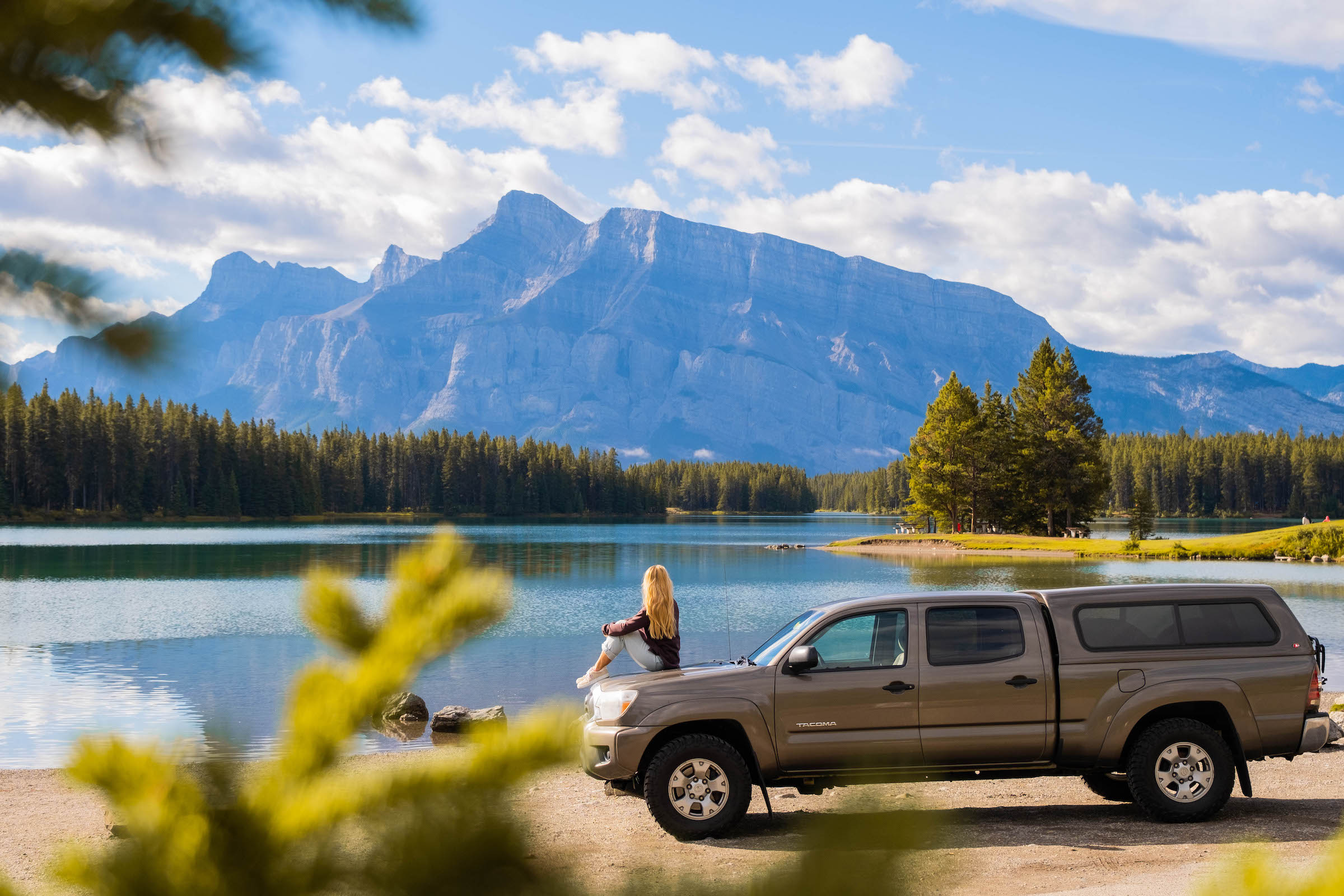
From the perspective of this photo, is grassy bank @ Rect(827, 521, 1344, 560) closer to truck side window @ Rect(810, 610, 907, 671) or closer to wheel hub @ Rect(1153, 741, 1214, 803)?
wheel hub @ Rect(1153, 741, 1214, 803)

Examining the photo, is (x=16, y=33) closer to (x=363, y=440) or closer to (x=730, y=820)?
(x=730, y=820)

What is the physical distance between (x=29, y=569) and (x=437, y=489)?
12705 centimetres

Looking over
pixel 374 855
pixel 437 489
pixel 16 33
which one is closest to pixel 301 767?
pixel 374 855

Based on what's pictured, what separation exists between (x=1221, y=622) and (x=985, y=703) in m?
2.63

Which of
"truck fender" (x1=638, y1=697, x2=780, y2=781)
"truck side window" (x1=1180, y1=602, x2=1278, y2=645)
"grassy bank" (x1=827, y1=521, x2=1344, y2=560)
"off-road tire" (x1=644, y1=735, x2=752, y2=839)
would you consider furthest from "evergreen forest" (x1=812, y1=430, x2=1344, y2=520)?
"off-road tire" (x1=644, y1=735, x2=752, y2=839)

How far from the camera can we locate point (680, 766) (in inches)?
393

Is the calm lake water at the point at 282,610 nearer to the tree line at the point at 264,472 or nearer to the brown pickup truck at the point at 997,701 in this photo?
the brown pickup truck at the point at 997,701

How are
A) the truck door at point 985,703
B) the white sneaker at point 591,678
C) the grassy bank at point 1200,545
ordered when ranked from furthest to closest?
the grassy bank at point 1200,545, the white sneaker at point 591,678, the truck door at point 985,703

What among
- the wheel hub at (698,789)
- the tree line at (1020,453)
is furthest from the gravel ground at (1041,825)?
the tree line at (1020,453)

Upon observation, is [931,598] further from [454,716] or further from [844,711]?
[454,716]

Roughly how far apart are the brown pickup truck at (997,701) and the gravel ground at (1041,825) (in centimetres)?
54

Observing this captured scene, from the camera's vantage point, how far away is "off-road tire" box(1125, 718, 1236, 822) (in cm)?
1026

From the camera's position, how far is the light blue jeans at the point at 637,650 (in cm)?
1247

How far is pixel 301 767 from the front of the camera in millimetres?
1606
